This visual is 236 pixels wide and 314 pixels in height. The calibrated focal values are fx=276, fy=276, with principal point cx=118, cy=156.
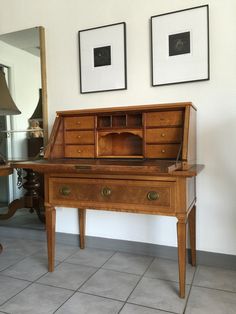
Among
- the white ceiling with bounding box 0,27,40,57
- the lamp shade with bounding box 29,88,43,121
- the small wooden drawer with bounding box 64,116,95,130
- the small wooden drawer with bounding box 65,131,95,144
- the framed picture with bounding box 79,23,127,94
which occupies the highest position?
the white ceiling with bounding box 0,27,40,57

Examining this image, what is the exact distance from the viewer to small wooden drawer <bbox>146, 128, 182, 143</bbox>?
1745 mm

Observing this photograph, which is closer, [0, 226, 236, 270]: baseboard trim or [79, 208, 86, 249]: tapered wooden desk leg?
[0, 226, 236, 270]: baseboard trim

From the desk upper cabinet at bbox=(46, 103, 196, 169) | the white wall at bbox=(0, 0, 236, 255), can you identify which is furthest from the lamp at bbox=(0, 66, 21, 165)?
the desk upper cabinet at bbox=(46, 103, 196, 169)

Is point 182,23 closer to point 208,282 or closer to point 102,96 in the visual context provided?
point 102,96

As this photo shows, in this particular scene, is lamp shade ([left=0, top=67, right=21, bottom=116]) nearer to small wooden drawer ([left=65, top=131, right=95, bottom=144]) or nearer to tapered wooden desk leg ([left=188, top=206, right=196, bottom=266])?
small wooden drawer ([left=65, top=131, right=95, bottom=144])

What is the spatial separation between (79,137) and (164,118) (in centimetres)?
61

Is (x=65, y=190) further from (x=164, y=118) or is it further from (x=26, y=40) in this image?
(x=26, y=40)

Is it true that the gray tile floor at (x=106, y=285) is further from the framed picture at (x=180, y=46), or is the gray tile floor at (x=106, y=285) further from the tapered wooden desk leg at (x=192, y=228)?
the framed picture at (x=180, y=46)

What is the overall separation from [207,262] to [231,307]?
49 cm

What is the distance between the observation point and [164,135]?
178 cm

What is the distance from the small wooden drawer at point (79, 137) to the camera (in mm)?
1941

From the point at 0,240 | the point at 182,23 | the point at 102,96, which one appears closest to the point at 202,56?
the point at 182,23

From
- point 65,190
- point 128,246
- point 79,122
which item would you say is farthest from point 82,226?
point 79,122

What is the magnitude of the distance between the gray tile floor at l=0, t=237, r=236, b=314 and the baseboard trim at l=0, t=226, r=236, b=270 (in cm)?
5
